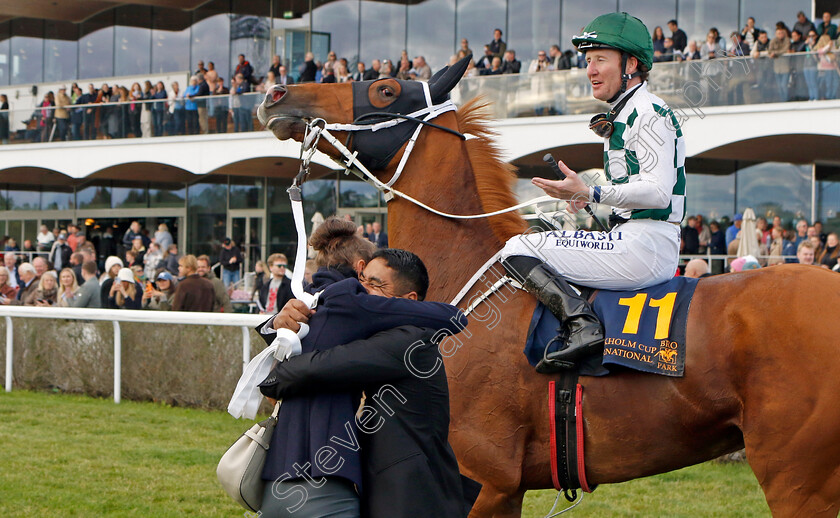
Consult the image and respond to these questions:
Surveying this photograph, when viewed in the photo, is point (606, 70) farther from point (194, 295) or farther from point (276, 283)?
point (194, 295)

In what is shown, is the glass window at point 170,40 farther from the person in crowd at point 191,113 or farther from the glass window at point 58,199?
the person in crowd at point 191,113

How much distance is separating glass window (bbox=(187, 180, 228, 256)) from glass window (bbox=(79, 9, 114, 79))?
5.12 m

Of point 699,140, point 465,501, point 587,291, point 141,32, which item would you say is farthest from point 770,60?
point 141,32

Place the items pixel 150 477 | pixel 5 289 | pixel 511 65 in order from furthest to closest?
1. pixel 511 65
2. pixel 5 289
3. pixel 150 477

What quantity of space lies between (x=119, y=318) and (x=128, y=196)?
16.2m

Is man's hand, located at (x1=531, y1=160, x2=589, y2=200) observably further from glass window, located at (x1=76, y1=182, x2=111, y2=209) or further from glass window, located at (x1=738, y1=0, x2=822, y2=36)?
glass window, located at (x1=76, y1=182, x2=111, y2=209)

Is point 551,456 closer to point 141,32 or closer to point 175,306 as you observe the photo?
point 175,306

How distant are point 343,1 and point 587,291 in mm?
20055

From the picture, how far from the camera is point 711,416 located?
2900 millimetres

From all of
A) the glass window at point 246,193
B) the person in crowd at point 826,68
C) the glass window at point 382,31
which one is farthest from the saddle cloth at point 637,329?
the glass window at point 246,193

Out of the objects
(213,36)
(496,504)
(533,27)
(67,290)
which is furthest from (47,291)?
(213,36)

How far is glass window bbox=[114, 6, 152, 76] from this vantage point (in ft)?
79.2

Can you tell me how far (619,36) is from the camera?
3.11 metres

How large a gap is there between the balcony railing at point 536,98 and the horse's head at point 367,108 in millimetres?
5308
